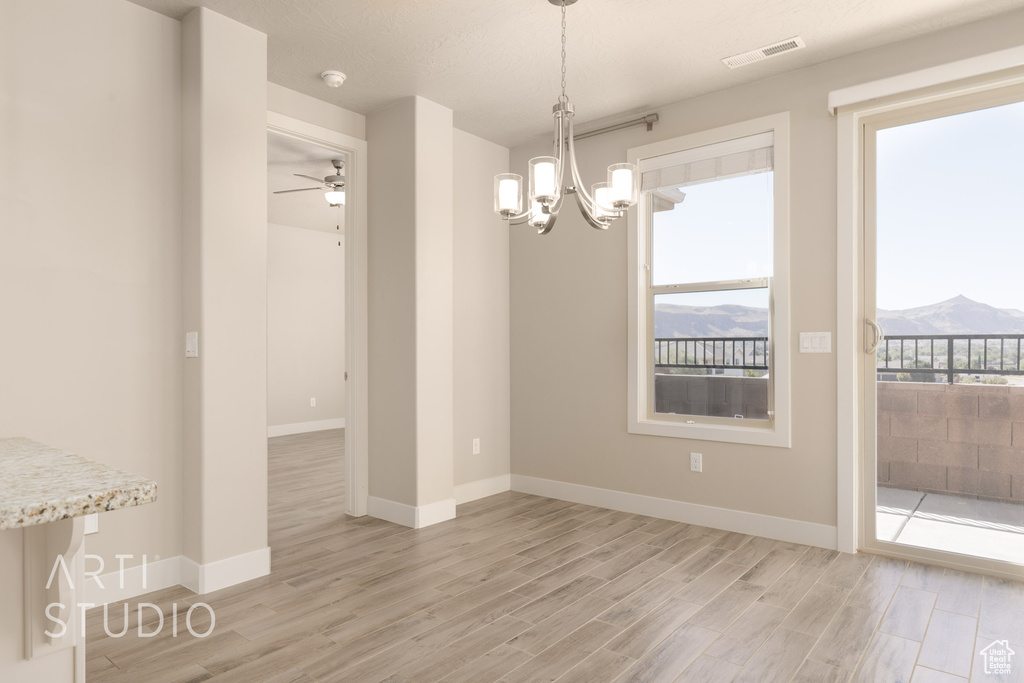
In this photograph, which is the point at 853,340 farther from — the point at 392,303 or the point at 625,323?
the point at 392,303

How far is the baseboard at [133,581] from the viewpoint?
2.63 meters

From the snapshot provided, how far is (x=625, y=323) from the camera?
4.22 meters

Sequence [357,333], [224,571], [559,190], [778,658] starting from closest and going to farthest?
[778,658], [559,190], [224,571], [357,333]

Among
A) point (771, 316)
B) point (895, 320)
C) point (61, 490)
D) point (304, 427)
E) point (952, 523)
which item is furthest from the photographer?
point (304, 427)

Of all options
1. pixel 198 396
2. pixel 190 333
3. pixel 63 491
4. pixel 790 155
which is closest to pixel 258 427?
pixel 198 396

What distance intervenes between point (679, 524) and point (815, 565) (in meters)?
0.91

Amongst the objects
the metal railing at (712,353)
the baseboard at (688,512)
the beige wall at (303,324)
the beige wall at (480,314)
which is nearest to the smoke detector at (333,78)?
the beige wall at (480,314)

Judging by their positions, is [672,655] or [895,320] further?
[895,320]

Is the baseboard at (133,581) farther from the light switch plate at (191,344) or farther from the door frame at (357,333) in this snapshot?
the door frame at (357,333)

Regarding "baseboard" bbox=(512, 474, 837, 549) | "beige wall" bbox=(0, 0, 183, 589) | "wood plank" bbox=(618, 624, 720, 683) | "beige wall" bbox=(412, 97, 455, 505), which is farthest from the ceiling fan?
"wood plank" bbox=(618, 624, 720, 683)

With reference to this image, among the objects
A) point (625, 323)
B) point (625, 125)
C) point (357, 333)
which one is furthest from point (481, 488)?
point (625, 125)

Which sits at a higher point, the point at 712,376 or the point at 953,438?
the point at 712,376

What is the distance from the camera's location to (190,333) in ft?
9.42

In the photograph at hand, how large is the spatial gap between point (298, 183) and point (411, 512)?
3.79 meters
